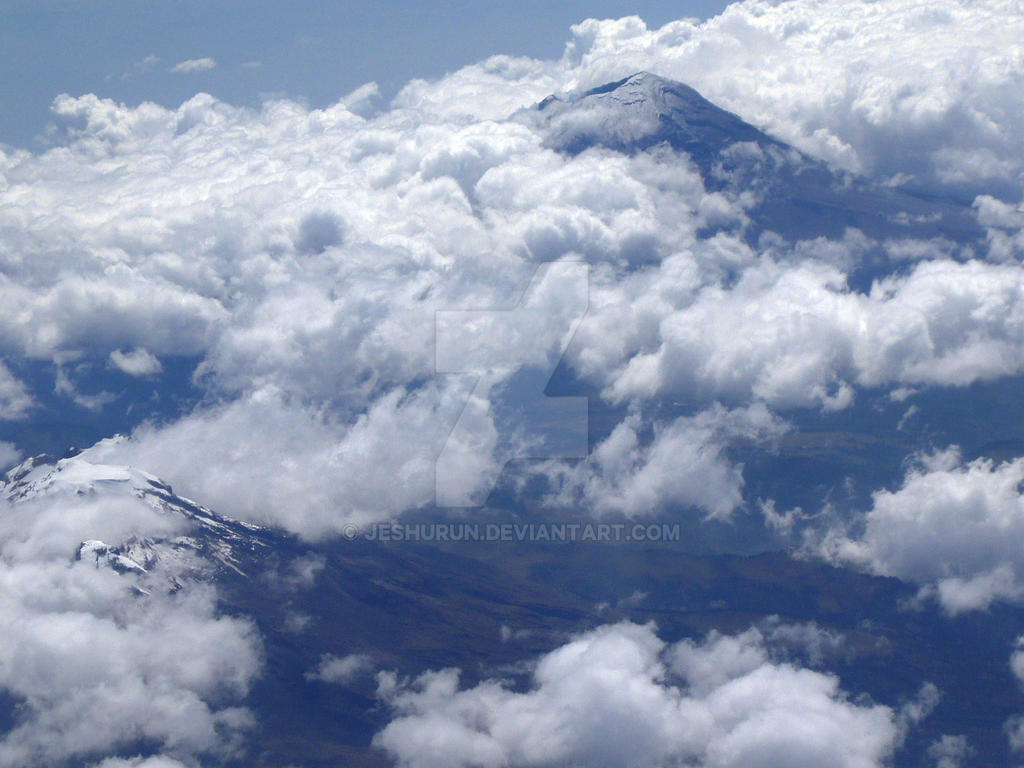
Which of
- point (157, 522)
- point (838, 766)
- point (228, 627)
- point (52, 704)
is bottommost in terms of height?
point (838, 766)

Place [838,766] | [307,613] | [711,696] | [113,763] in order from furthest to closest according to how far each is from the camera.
A: [307,613], [711,696], [838,766], [113,763]

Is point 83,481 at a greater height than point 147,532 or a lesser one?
greater

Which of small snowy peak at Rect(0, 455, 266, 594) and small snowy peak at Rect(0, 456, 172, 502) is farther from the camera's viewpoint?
small snowy peak at Rect(0, 456, 172, 502)

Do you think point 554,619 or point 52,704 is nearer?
point 52,704

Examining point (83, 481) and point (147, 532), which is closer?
point (83, 481)

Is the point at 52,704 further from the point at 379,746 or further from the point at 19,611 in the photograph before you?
the point at 379,746

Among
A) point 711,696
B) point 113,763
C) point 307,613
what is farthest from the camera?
point 307,613

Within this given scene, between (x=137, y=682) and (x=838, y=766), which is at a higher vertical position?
(x=137, y=682)

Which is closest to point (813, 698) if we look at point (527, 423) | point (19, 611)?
point (527, 423)

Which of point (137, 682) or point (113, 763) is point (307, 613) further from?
point (113, 763)

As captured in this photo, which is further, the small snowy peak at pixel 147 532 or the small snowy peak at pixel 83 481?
the small snowy peak at pixel 83 481
